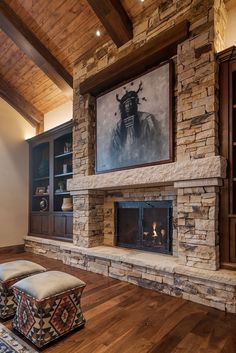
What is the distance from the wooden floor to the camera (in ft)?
6.46

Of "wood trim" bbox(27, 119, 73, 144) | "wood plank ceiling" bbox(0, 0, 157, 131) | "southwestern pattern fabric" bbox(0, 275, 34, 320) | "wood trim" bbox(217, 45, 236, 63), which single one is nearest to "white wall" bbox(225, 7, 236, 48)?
"wood trim" bbox(217, 45, 236, 63)

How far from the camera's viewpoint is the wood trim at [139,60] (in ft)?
10.5

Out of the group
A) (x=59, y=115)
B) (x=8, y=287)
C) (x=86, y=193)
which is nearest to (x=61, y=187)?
(x=86, y=193)

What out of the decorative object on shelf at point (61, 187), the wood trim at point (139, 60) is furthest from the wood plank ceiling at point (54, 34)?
the decorative object on shelf at point (61, 187)

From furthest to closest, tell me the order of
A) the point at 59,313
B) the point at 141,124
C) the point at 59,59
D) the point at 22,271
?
the point at 59,59, the point at 141,124, the point at 22,271, the point at 59,313

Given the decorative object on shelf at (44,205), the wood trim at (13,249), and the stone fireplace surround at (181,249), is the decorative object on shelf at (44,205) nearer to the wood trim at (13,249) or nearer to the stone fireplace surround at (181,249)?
the wood trim at (13,249)

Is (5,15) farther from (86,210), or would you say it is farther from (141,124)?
(86,210)

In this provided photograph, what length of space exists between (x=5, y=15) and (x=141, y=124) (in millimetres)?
3066

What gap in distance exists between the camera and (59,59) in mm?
4820

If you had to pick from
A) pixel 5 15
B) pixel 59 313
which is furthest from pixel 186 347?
pixel 5 15

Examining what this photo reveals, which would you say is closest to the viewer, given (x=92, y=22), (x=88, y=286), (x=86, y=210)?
(x=88, y=286)

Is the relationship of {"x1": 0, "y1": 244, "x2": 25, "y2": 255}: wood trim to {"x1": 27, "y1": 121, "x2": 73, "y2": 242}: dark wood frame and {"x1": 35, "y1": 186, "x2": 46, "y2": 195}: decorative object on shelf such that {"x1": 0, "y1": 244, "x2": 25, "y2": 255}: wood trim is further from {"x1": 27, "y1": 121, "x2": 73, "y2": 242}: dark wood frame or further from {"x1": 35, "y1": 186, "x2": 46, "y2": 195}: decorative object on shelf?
{"x1": 35, "y1": 186, "x2": 46, "y2": 195}: decorative object on shelf

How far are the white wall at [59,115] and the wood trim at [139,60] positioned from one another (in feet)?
4.51

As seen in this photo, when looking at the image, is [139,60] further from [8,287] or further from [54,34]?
[8,287]
